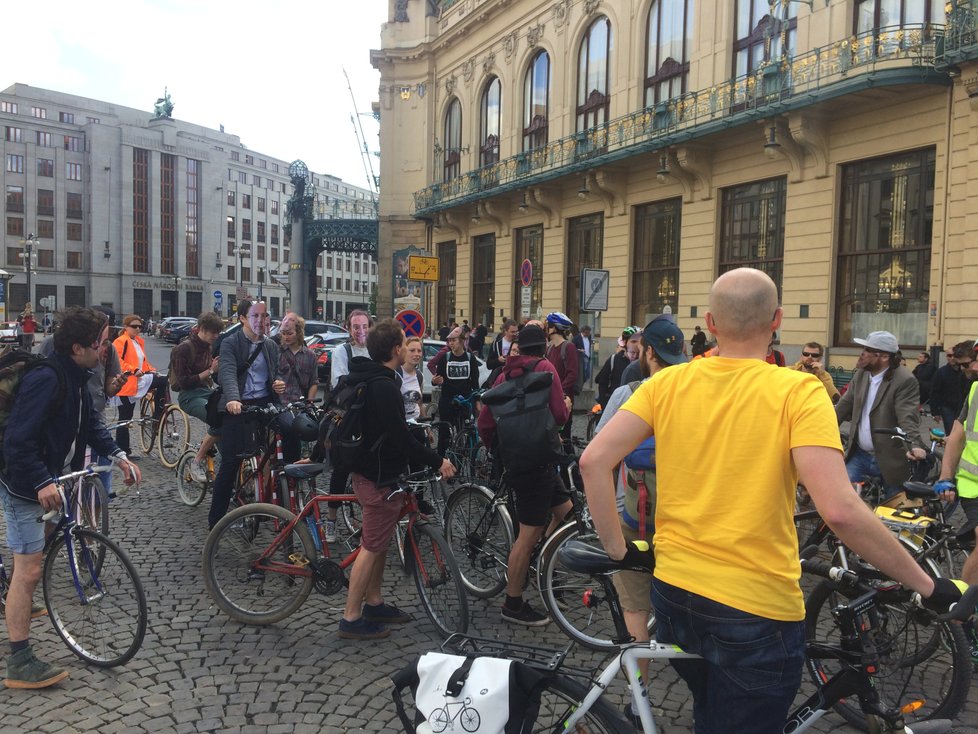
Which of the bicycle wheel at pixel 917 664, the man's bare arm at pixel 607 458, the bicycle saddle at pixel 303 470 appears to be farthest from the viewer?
the bicycle saddle at pixel 303 470

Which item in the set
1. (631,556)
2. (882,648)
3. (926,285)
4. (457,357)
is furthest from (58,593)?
(926,285)

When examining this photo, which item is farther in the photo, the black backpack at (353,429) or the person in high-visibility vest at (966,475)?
the black backpack at (353,429)

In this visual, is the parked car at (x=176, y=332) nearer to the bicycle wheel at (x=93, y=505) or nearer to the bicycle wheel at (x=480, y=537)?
the bicycle wheel at (x=93, y=505)

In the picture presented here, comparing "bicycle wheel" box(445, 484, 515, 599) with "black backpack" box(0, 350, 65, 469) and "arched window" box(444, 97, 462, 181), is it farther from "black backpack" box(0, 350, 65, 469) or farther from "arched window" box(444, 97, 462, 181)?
"arched window" box(444, 97, 462, 181)

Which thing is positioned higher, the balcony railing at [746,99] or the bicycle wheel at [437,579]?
the balcony railing at [746,99]

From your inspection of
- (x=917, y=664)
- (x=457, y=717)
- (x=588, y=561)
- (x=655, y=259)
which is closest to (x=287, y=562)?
(x=457, y=717)

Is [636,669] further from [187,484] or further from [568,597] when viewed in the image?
[187,484]

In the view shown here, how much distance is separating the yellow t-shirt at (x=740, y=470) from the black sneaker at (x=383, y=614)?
2.88 meters

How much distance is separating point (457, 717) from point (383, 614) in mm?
2585

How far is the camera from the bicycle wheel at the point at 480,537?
523 cm

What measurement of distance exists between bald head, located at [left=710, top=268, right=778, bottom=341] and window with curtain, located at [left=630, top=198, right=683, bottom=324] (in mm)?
19520

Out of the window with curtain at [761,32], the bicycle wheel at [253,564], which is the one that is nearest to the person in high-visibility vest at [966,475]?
the bicycle wheel at [253,564]

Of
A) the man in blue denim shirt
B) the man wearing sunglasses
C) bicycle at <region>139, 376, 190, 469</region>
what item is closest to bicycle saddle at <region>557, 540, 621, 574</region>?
the man in blue denim shirt

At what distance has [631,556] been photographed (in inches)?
89.7
